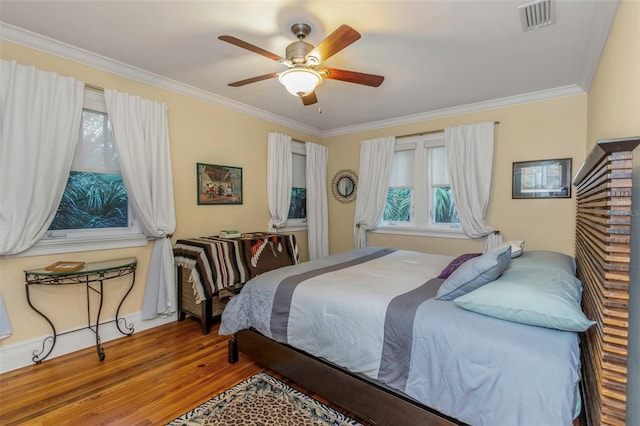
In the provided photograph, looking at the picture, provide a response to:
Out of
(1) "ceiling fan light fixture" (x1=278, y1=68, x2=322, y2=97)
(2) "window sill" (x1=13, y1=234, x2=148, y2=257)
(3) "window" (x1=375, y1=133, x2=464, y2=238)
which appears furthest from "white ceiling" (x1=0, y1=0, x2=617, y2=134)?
(2) "window sill" (x1=13, y1=234, x2=148, y2=257)

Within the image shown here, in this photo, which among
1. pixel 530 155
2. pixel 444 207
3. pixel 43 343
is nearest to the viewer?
pixel 43 343

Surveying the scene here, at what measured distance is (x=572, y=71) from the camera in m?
2.88

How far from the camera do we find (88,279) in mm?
2535

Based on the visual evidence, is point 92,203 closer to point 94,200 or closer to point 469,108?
point 94,200

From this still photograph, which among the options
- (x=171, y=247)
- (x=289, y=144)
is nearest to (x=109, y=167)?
(x=171, y=247)

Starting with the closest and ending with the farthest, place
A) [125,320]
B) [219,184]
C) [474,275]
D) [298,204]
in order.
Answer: [474,275] < [125,320] < [219,184] < [298,204]

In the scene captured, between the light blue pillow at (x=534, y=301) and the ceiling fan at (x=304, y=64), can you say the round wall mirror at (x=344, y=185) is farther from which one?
the light blue pillow at (x=534, y=301)

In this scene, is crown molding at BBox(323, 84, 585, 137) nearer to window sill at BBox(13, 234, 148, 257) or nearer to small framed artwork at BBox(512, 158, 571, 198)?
small framed artwork at BBox(512, 158, 571, 198)

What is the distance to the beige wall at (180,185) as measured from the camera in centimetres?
239

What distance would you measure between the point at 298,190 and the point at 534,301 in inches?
154

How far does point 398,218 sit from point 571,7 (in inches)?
120

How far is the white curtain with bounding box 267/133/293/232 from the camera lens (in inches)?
171

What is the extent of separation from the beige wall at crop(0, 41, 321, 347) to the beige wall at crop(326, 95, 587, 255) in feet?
8.05

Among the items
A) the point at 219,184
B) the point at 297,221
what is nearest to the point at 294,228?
the point at 297,221
